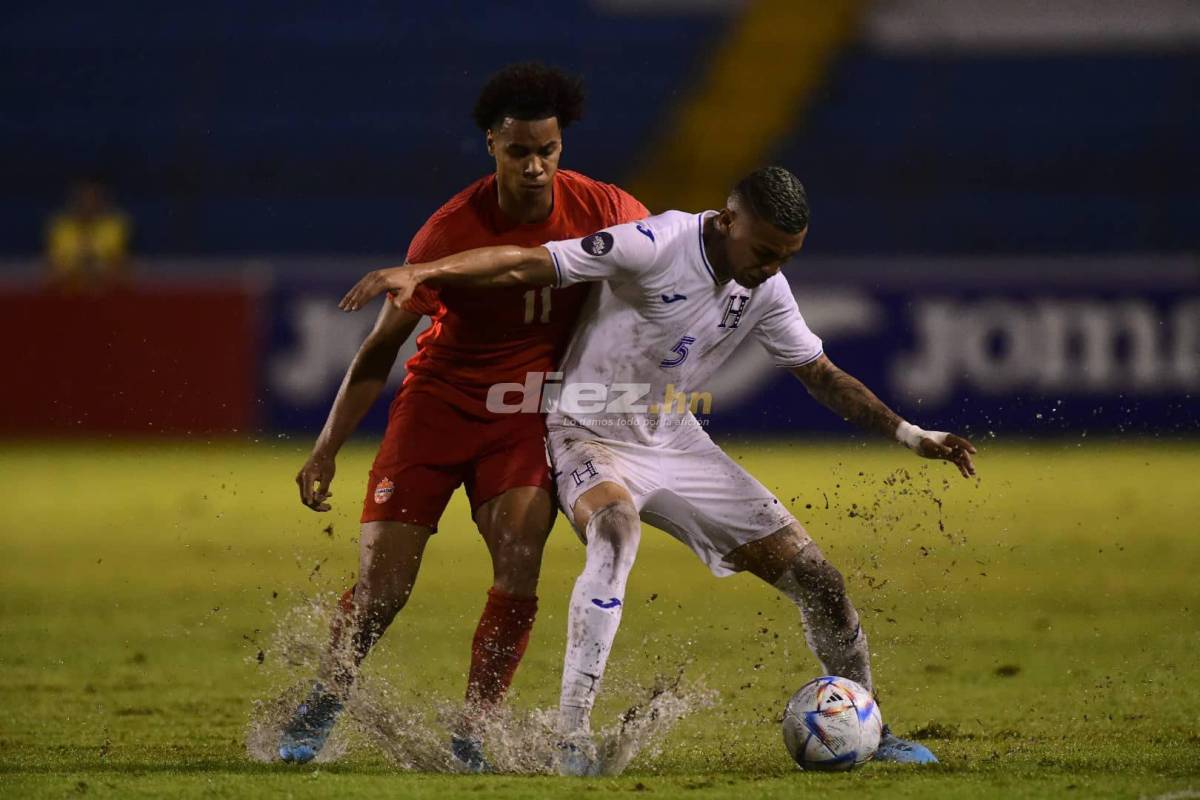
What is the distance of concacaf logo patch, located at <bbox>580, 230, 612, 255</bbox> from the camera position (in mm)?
5438

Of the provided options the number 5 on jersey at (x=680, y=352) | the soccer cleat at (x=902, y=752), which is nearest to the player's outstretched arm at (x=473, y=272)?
the number 5 on jersey at (x=680, y=352)

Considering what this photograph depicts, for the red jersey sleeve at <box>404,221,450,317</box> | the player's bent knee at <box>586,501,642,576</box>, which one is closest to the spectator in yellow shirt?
the red jersey sleeve at <box>404,221,450,317</box>

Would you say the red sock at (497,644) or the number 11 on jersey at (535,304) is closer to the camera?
the red sock at (497,644)

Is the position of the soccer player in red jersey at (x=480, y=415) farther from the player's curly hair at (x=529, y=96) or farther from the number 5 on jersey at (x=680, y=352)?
the number 5 on jersey at (x=680, y=352)

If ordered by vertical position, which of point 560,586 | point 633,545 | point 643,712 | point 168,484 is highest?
point 633,545

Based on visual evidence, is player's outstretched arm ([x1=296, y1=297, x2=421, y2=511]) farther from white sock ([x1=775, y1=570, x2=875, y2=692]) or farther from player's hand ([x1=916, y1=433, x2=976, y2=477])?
player's hand ([x1=916, y1=433, x2=976, y2=477])

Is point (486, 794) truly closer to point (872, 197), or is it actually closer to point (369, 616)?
point (369, 616)

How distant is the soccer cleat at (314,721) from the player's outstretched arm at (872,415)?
1.94 metres

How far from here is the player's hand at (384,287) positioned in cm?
481

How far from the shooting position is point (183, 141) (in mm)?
20219

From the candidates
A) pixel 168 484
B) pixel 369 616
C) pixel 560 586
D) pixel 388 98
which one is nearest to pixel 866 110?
pixel 388 98

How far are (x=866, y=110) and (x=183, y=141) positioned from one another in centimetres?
832

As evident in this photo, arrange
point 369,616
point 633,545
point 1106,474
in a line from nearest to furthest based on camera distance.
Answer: point 633,545 < point 369,616 < point 1106,474

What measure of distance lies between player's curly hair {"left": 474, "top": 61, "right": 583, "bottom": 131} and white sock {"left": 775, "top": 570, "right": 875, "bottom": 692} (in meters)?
1.72
